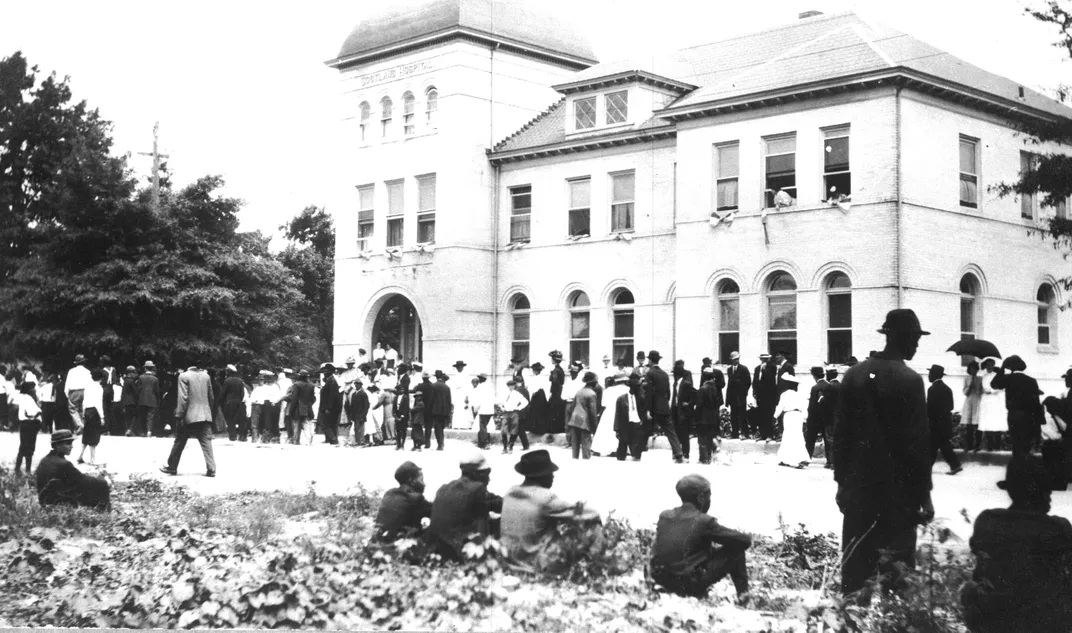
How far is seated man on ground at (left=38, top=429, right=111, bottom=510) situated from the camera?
9.61 m

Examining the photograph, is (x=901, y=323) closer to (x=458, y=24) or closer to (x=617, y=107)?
(x=458, y=24)

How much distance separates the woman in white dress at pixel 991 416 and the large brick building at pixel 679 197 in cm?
33

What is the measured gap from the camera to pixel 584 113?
1198 inches

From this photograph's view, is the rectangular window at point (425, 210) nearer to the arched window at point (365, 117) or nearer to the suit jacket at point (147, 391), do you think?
the arched window at point (365, 117)

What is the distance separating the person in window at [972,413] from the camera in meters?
7.82

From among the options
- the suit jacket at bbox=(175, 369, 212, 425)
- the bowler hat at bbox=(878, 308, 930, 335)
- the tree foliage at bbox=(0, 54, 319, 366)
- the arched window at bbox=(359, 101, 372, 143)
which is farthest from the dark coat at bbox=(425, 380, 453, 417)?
the bowler hat at bbox=(878, 308, 930, 335)

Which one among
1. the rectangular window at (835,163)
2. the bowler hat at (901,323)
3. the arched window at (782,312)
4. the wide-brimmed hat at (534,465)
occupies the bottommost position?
the wide-brimmed hat at (534,465)

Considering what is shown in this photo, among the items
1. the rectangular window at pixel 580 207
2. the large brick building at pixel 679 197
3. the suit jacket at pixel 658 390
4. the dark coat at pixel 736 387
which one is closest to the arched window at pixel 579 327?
the large brick building at pixel 679 197

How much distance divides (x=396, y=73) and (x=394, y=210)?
14.8ft

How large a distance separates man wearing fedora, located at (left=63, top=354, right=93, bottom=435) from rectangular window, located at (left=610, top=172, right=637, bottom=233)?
2001 cm

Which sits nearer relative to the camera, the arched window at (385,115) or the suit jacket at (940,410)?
the suit jacket at (940,410)

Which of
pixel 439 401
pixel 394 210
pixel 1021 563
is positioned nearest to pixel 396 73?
pixel 394 210

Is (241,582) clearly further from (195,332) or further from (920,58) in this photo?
(920,58)

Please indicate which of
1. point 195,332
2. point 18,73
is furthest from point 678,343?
point 18,73
